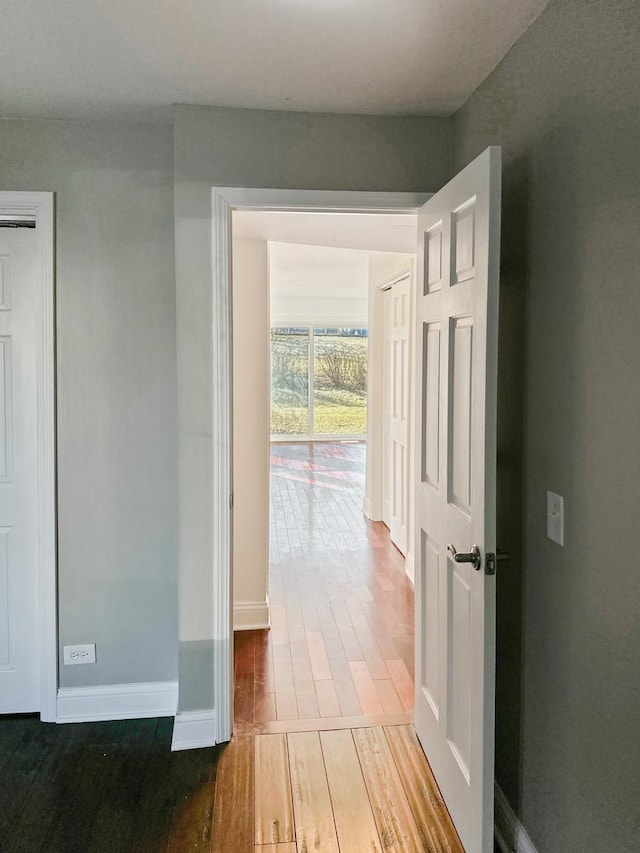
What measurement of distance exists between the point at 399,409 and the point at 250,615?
7.50ft

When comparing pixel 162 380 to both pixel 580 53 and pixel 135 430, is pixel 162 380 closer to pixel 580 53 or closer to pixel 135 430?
pixel 135 430

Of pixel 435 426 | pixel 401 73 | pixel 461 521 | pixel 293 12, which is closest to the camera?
pixel 293 12

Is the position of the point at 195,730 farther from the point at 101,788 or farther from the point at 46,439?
the point at 46,439

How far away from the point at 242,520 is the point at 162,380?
1284 mm

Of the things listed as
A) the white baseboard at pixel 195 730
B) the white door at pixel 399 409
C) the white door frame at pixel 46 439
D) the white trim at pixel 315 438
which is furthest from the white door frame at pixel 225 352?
the white trim at pixel 315 438

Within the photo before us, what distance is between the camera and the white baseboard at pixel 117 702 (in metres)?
2.75

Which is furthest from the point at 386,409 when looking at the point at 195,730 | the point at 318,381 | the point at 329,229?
the point at 318,381

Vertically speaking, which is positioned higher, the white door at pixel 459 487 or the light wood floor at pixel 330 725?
the white door at pixel 459 487

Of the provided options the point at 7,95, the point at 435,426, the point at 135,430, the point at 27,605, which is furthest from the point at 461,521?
the point at 7,95

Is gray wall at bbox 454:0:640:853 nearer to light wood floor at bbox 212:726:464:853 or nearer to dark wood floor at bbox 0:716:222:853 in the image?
light wood floor at bbox 212:726:464:853

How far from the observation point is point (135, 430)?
275 centimetres

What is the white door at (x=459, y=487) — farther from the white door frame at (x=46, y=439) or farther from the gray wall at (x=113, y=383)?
the white door frame at (x=46, y=439)

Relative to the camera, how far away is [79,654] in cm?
277

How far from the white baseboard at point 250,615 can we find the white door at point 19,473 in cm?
120
